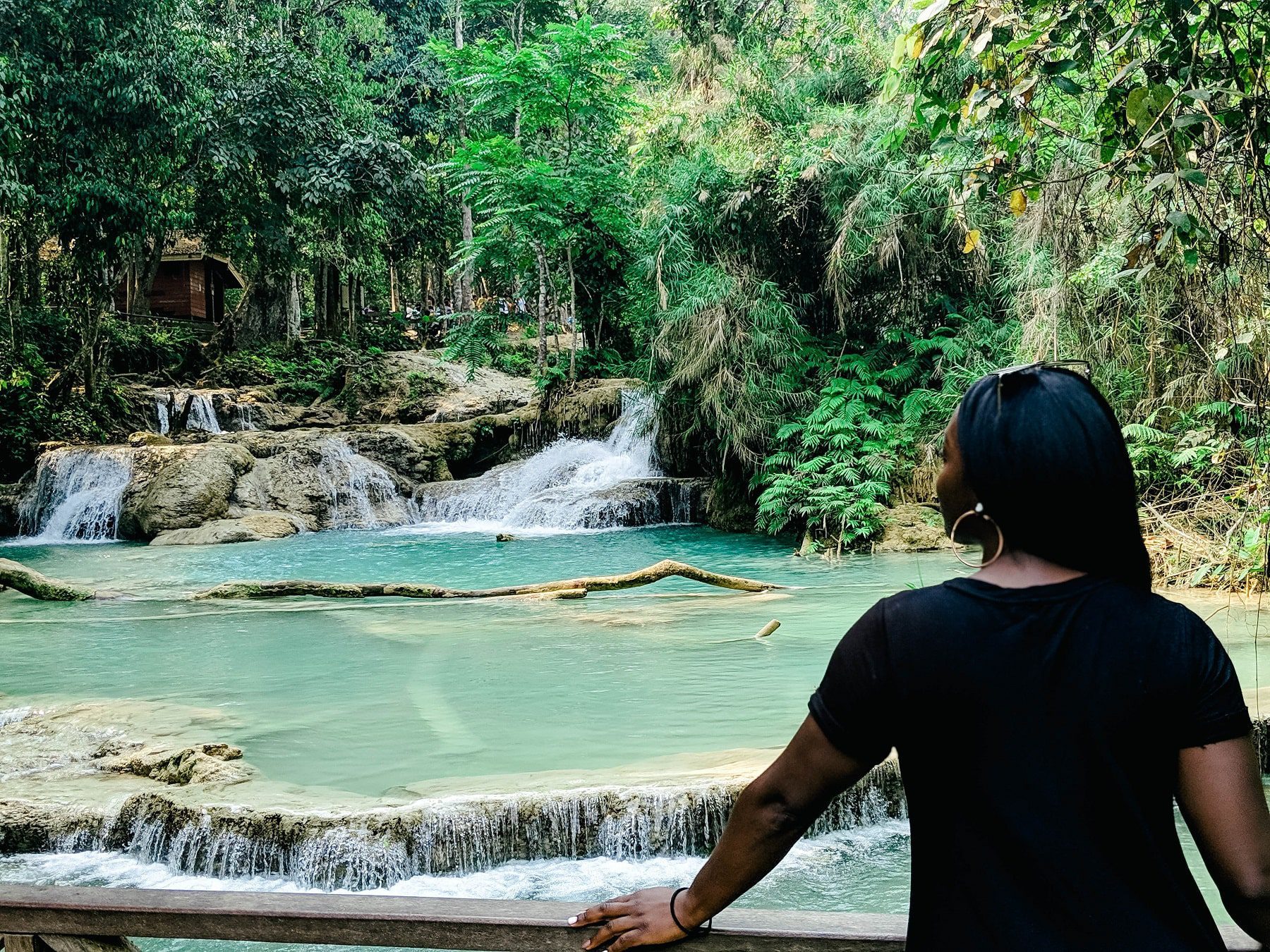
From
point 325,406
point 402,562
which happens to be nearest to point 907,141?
point 402,562

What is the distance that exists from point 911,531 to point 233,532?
1042 centimetres

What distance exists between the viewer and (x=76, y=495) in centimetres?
1880

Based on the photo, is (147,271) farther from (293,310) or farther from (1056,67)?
(1056,67)

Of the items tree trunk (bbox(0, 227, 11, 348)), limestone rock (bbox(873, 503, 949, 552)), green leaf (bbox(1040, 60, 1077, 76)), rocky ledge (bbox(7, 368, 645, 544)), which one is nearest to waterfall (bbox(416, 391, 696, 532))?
rocky ledge (bbox(7, 368, 645, 544))

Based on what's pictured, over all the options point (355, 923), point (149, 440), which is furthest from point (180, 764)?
point (149, 440)

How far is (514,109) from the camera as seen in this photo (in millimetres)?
22672

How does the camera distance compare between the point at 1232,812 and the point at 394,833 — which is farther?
the point at 394,833

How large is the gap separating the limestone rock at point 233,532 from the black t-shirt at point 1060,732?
55.7 ft

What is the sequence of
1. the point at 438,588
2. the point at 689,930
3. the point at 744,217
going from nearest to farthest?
the point at 689,930
the point at 438,588
the point at 744,217

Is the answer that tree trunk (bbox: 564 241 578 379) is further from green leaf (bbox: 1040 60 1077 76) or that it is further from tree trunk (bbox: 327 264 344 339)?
green leaf (bbox: 1040 60 1077 76)

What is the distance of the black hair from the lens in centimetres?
131

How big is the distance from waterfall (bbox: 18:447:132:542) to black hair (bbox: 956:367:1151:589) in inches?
766

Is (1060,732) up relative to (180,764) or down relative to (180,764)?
up

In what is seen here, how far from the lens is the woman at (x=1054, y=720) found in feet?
4.09
